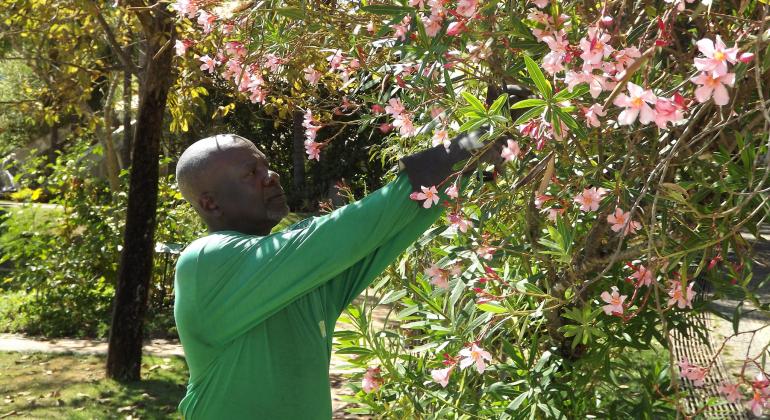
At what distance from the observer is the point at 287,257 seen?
204 centimetres

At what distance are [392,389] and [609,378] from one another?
2.96 feet

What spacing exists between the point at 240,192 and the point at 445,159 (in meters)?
0.58

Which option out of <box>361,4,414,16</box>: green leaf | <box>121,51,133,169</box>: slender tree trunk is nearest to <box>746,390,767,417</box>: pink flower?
<box>361,4,414,16</box>: green leaf

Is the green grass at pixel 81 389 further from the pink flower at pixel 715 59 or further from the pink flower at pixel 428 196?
the pink flower at pixel 715 59

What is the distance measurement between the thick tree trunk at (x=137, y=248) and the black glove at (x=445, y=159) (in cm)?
505

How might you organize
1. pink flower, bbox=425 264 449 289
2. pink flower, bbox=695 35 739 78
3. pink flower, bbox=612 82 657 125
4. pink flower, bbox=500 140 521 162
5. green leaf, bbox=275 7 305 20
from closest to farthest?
pink flower, bbox=695 35 739 78, pink flower, bbox=612 82 657 125, pink flower, bbox=500 140 521 162, pink flower, bbox=425 264 449 289, green leaf, bbox=275 7 305 20

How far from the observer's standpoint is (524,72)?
253 cm

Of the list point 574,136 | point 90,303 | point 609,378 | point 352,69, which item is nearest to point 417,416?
point 609,378

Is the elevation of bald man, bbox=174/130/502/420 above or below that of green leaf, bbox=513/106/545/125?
below

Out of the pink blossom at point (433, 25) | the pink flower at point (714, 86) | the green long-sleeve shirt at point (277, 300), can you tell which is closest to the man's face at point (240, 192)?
the green long-sleeve shirt at point (277, 300)

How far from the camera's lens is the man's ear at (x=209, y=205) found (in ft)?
7.85

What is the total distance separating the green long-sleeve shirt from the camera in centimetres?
202

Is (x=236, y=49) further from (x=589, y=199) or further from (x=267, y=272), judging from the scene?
(x=589, y=199)

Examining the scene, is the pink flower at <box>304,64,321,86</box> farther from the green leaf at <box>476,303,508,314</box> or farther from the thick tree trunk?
the thick tree trunk
